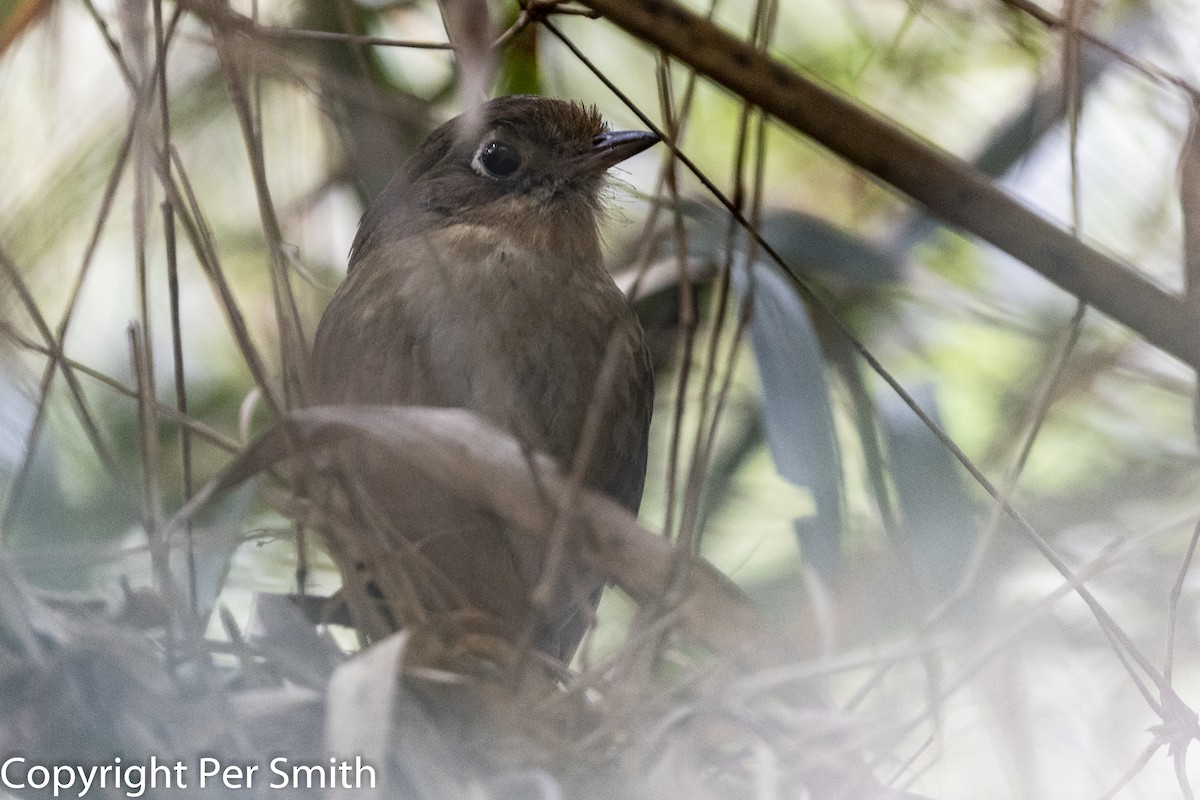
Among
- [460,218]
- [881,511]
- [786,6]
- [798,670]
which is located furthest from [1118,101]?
[798,670]

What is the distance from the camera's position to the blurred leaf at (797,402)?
2506 millimetres

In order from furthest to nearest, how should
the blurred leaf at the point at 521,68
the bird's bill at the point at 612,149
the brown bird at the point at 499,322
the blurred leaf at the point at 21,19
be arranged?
the blurred leaf at the point at 521,68 → the bird's bill at the point at 612,149 → the blurred leaf at the point at 21,19 → the brown bird at the point at 499,322

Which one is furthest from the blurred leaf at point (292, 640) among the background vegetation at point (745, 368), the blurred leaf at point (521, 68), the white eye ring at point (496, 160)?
the blurred leaf at point (521, 68)

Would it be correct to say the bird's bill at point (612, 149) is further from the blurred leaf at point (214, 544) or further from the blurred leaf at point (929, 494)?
the blurred leaf at point (214, 544)

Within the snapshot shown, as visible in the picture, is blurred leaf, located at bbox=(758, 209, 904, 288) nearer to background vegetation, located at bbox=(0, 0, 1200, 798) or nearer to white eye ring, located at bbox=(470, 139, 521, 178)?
background vegetation, located at bbox=(0, 0, 1200, 798)

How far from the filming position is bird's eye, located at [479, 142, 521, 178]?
283 cm

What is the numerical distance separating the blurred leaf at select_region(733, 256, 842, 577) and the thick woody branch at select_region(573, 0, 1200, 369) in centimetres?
62

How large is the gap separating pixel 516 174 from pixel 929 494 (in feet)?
3.52

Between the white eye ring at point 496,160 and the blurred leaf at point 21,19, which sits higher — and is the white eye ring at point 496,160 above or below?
above

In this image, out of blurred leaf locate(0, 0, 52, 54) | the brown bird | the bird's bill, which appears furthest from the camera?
the bird's bill

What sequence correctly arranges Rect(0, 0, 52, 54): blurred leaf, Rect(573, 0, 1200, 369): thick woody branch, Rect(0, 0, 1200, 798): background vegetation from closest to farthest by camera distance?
Rect(0, 0, 1200, 798): background vegetation < Rect(573, 0, 1200, 369): thick woody branch < Rect(0, 0, 52, 54): blurred leaf

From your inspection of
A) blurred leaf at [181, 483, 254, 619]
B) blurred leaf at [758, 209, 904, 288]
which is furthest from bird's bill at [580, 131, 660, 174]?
blurred leaf at [181, 483, 254, 619]

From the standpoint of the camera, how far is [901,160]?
186cm

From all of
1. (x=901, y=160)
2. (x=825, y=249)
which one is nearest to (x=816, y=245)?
(x=825, y=249)
